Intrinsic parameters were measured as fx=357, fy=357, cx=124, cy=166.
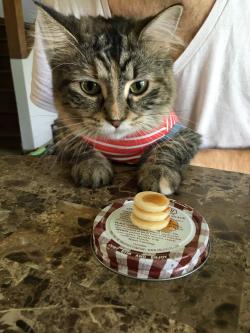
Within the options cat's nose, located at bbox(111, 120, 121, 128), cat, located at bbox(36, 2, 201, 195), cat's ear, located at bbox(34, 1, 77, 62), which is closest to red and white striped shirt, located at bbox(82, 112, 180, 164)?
cat, located at bbox(36, 2, 201, 195)

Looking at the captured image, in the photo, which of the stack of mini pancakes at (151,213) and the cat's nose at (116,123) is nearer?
the stack of mini pancakes at (151,213)

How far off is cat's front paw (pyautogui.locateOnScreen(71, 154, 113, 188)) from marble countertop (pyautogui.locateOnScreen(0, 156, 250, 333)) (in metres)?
0.02

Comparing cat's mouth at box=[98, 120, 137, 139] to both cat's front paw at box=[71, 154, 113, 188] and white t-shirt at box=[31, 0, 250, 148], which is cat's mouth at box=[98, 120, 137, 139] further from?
white t-shirt at box=[31, 0, 250, 148]

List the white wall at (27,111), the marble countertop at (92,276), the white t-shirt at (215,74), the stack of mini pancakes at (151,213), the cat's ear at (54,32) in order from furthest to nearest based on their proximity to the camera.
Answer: the white wall at (27,111)
the white t-shirt at (215,74)
the cat's ear at (54,32)
the stack of mini pancakes at (151,213)
the marble countertop at (92,276)

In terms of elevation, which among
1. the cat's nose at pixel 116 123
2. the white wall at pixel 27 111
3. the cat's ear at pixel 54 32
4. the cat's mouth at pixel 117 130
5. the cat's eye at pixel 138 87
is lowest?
the white wall at pixel 27 111

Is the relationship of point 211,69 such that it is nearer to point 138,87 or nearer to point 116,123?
point 138,87

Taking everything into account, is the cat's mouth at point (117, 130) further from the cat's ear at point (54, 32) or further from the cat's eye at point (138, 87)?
the cat's ear at point (54, 32)

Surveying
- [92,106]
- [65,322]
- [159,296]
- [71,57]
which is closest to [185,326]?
[159,296]

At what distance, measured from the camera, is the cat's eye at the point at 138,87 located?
88cm

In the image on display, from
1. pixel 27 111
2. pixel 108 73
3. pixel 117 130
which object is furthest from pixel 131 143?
pixel 27 111

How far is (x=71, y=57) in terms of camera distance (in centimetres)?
90

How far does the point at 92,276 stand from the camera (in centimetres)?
59

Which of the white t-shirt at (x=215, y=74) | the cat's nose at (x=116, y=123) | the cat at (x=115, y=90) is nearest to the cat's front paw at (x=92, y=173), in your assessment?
the cat at (x=115, y=90)

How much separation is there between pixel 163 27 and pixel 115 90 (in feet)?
0.70
